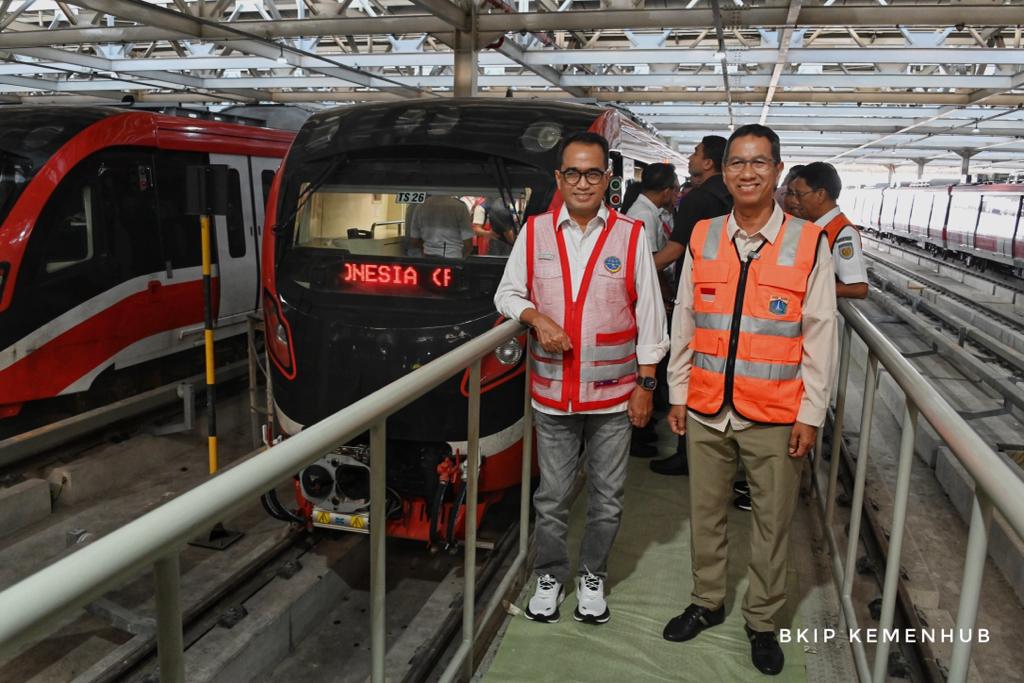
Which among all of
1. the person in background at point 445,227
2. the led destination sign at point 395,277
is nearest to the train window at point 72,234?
the led destination sign at point 395,277

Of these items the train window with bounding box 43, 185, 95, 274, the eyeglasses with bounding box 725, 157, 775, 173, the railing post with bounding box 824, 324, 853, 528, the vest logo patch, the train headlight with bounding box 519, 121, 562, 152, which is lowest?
the railing post with bounding box 824, 324, 853, 528

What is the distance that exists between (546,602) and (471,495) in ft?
2.56

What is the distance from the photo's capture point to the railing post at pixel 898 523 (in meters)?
2.54

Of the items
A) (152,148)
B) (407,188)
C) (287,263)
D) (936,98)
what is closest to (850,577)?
(407,188)

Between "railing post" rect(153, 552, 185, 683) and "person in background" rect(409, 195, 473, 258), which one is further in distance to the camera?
"person in background" rect(409, 195, 473, 258)

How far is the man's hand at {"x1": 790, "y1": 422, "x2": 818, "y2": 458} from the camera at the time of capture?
2.98 metres

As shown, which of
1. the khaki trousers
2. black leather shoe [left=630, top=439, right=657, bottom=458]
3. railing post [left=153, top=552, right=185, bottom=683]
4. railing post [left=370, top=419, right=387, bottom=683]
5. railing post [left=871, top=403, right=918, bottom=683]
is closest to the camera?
railing post [left=153, top=552, right=185, bottom=683]

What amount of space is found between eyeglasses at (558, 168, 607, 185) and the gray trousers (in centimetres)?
90

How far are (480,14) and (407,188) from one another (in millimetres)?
5520

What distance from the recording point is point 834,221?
4301 mm

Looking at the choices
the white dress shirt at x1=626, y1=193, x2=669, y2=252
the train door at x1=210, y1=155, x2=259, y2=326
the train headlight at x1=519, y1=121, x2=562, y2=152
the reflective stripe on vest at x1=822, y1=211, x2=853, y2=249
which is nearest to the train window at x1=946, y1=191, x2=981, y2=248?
the train door at x1=210, y1=155, x2=259, y2=326

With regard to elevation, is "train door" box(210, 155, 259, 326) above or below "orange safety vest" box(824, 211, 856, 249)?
below

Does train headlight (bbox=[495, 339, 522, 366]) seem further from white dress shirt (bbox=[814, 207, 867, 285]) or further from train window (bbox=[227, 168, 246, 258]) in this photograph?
train window (bbox=[227, 168, 246, 258])

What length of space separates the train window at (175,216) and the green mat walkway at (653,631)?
4.95 metres
